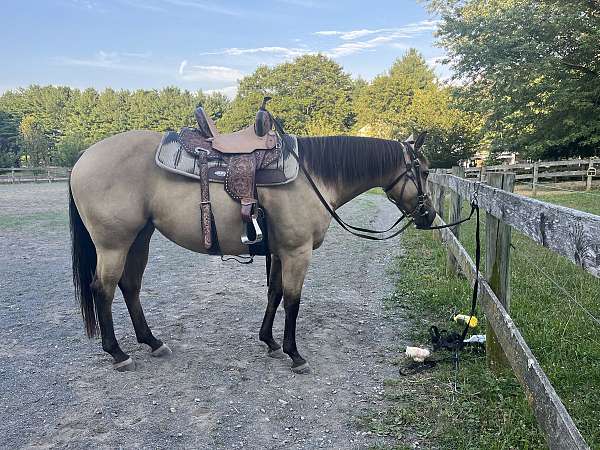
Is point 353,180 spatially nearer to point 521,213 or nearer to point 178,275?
point 521,213

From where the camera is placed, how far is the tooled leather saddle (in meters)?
3.28

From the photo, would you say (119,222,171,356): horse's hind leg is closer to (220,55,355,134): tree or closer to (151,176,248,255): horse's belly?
(151,176,248,255): horse's belly

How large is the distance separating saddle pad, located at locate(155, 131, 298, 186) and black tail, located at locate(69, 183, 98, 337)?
0.93m

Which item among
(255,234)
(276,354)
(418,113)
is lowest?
(276,354)

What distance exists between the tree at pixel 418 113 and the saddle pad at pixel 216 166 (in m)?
11.1

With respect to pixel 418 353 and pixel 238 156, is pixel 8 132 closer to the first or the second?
pixel 238 156

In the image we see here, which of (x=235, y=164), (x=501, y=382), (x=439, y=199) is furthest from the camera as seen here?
(x=439, y=199)

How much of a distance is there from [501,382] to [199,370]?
2075 mm

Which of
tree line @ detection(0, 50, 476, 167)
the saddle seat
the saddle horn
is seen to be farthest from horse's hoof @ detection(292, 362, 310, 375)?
tree line @ detection(0, 50, 476, 167)

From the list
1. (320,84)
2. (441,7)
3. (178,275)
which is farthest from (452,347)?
(320,84)

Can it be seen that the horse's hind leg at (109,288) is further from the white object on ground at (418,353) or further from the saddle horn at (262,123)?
the white object on ground at (418,353)

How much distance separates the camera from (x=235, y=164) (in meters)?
3.31

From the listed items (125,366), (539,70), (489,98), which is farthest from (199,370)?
(489,98)

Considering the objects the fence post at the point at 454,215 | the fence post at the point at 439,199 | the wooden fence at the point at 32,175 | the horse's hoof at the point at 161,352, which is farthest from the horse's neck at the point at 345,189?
the wooden fence at the point at 32,175
